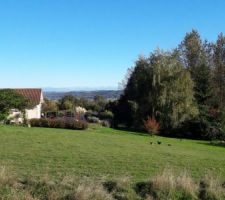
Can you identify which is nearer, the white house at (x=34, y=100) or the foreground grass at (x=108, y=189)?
the foreground grass at (x=108, y=189)

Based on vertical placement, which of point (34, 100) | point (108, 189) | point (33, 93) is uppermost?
point (33, 93)

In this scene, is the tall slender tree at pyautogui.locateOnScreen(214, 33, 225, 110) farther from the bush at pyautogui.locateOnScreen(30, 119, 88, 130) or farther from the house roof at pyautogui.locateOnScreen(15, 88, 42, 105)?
the bush at pyautogui.locateOnScreen(30, 119, 88, 130)

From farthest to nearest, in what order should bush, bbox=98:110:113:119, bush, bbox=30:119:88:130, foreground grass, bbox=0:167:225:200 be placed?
bush, bbox=98:110:113:119 < bush, bbox=30:119:88:130 < foreground grass, bbox=0:167:225:200

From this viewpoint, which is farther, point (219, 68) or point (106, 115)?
point (219, 68)

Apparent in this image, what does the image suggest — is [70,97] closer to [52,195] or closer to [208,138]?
[208,138]

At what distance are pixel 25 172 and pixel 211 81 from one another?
47682mm

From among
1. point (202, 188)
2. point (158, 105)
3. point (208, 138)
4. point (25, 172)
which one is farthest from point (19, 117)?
point (202, 188)

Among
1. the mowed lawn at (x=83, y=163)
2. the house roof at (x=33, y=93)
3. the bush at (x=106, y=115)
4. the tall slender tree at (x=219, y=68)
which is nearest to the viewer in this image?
the mowed lawn at (x=83, y=163)

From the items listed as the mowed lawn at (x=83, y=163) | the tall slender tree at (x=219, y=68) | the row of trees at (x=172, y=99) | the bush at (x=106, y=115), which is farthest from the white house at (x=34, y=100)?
the mowed lawn at (x=83, y=163)

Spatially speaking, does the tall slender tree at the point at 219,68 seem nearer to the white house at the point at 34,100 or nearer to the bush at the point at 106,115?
the bush at the point at 106,115


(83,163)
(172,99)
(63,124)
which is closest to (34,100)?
(172,99)

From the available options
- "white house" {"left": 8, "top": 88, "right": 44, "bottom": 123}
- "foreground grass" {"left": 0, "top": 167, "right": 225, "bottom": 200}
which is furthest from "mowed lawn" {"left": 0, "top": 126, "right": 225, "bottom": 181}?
"white house" {"left": 8, "top": 88, "right": 44, "bottom": 123}

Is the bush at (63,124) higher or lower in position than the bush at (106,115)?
lower

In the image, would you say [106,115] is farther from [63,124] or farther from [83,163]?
[83,163]
